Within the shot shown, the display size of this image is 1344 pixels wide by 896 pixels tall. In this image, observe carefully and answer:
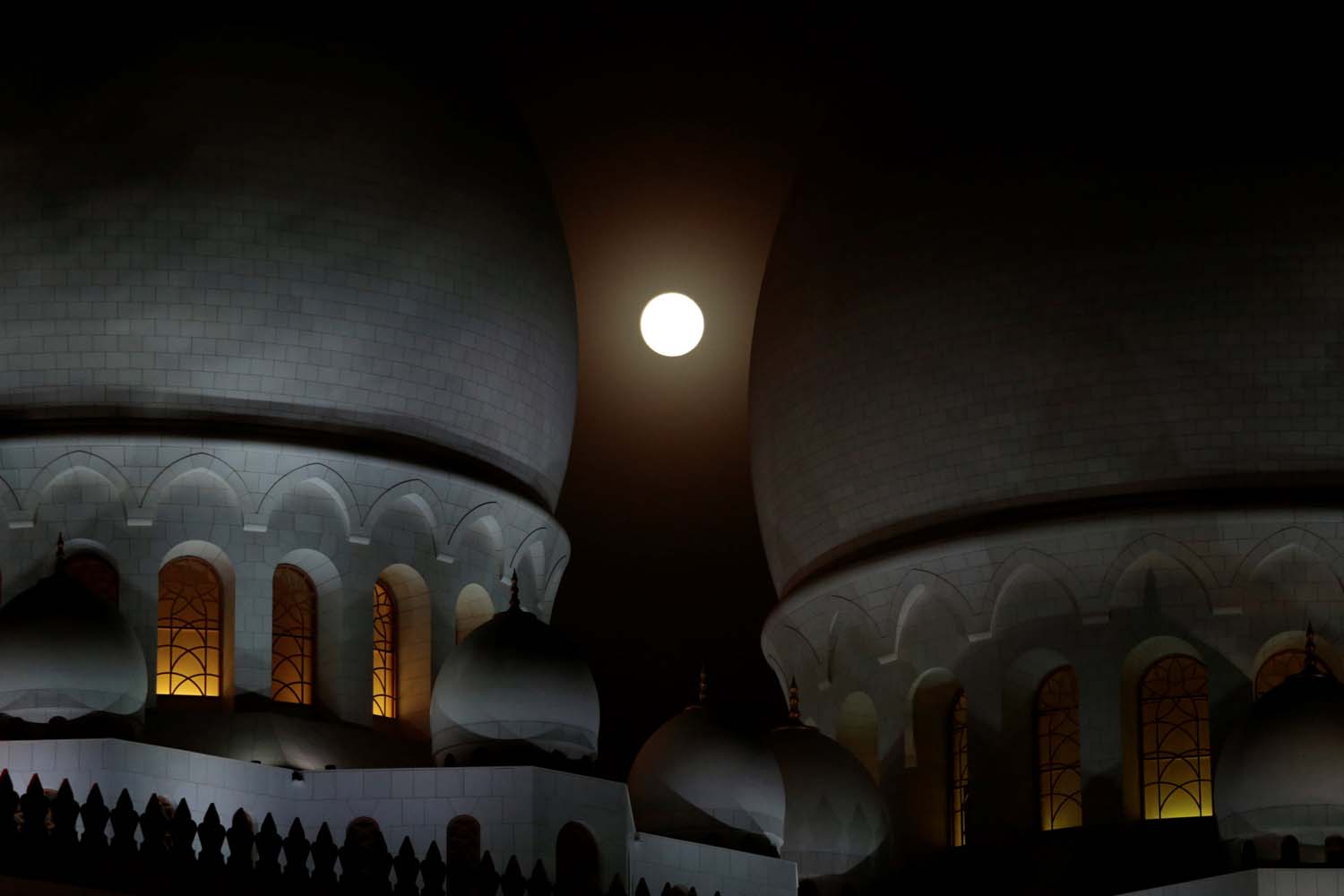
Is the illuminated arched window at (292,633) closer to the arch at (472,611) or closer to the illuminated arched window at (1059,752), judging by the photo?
the arch at (472,611)

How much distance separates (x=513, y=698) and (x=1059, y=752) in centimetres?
959

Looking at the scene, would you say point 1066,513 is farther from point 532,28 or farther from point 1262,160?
point 532,28

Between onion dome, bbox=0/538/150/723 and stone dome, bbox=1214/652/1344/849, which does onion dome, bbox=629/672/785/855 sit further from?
onion dome, bbox=0/538/150/723

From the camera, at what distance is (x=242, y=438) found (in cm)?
4550

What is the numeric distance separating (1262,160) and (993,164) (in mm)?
3845

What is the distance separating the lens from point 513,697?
4206 centimetres

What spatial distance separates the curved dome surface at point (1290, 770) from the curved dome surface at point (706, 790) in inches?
234

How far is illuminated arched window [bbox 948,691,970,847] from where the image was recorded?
49219mm

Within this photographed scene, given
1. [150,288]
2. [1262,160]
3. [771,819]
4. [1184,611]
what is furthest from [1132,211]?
[150,288]

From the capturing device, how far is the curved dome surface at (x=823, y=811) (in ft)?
154

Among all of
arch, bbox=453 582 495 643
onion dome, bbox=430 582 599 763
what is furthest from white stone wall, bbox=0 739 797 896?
arch, bbox=453 582 495 643

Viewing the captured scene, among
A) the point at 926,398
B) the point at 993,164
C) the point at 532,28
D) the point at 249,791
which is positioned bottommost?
the point at 249,791

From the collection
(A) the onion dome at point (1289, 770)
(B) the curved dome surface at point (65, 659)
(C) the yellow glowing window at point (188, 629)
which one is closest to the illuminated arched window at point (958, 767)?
(A) the onion dome at point (1289, 770)

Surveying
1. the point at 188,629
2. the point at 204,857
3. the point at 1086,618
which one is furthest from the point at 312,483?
the point at 1086,618
